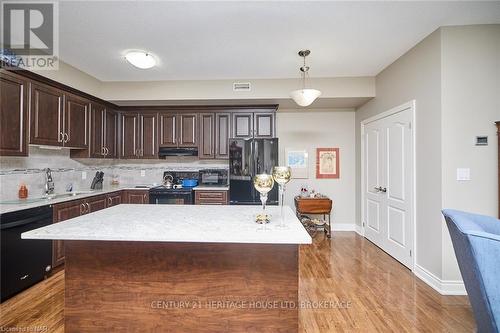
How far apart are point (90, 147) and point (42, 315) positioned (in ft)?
8.04

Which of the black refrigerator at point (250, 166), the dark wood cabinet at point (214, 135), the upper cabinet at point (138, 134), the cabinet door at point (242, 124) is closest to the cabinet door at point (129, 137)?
the upper cabinet at point (138, 134)

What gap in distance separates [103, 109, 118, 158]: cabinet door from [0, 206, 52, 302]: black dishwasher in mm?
1737

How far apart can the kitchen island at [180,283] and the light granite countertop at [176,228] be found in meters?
0.02

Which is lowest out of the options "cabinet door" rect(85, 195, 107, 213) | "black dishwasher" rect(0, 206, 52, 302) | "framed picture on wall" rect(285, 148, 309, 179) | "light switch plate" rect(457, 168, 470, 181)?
"black dishwasher" rect(0, 206, 52, 302)

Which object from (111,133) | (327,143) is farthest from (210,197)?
(327,143)

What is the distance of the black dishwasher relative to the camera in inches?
88.2

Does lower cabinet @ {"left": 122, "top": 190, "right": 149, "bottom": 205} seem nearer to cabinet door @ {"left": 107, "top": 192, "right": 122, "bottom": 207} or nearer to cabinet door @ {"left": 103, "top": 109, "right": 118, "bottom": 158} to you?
cabinet door @ {"left": 107, "top": 192, "right": 122, "bottom": 207}

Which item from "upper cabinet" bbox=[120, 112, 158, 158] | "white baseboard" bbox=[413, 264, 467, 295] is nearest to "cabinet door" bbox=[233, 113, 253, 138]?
"upper cabinet" bbox=[120, 112, 158, 158]

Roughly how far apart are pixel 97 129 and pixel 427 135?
4653 millimetres

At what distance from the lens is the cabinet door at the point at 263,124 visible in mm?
4262

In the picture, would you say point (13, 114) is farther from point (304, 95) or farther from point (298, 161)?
point (298, 161)

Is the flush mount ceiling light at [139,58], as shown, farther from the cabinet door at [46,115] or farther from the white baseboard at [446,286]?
the white baseboard at [446,286]

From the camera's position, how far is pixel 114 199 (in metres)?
3.86

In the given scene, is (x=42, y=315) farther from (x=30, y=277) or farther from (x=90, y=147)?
(x=90, y=147)
